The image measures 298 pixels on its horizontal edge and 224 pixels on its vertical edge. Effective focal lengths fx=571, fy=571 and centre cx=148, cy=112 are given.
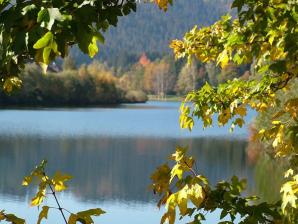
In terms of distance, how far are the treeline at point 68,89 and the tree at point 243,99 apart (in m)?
61.8

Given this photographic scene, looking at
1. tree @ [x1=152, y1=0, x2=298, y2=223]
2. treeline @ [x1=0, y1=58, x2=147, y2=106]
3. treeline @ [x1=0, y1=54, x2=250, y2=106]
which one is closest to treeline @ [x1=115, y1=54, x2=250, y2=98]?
treeline @ [x1=0, y1=54, x2=250, y2=106]

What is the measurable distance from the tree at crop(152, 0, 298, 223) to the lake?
33.8 feet

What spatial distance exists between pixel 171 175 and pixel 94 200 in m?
16.5

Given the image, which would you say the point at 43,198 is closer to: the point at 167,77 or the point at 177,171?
the point at 177,171

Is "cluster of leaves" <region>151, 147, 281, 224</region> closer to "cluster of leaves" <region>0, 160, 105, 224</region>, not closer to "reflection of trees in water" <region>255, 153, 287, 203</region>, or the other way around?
"cluster of leaves" <region>0, 160, 105, 224</region>

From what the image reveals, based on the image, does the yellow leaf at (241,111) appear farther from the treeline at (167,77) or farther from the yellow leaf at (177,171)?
the treeline at (167,77)

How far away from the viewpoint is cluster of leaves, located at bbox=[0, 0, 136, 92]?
176 centimetres

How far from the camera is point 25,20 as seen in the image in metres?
1.83

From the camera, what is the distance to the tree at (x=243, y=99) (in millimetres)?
2657

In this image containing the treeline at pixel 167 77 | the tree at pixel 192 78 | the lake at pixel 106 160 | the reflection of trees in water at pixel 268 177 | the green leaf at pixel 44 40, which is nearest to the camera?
the green leaf at pixel 44 40

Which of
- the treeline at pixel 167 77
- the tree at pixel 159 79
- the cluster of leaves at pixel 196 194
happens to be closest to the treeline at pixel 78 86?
the treeline at pixel 167 77

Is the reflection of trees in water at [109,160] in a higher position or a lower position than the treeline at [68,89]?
lower

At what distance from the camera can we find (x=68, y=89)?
79688mm

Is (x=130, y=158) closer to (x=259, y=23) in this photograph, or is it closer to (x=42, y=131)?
(x=42, y=131)
